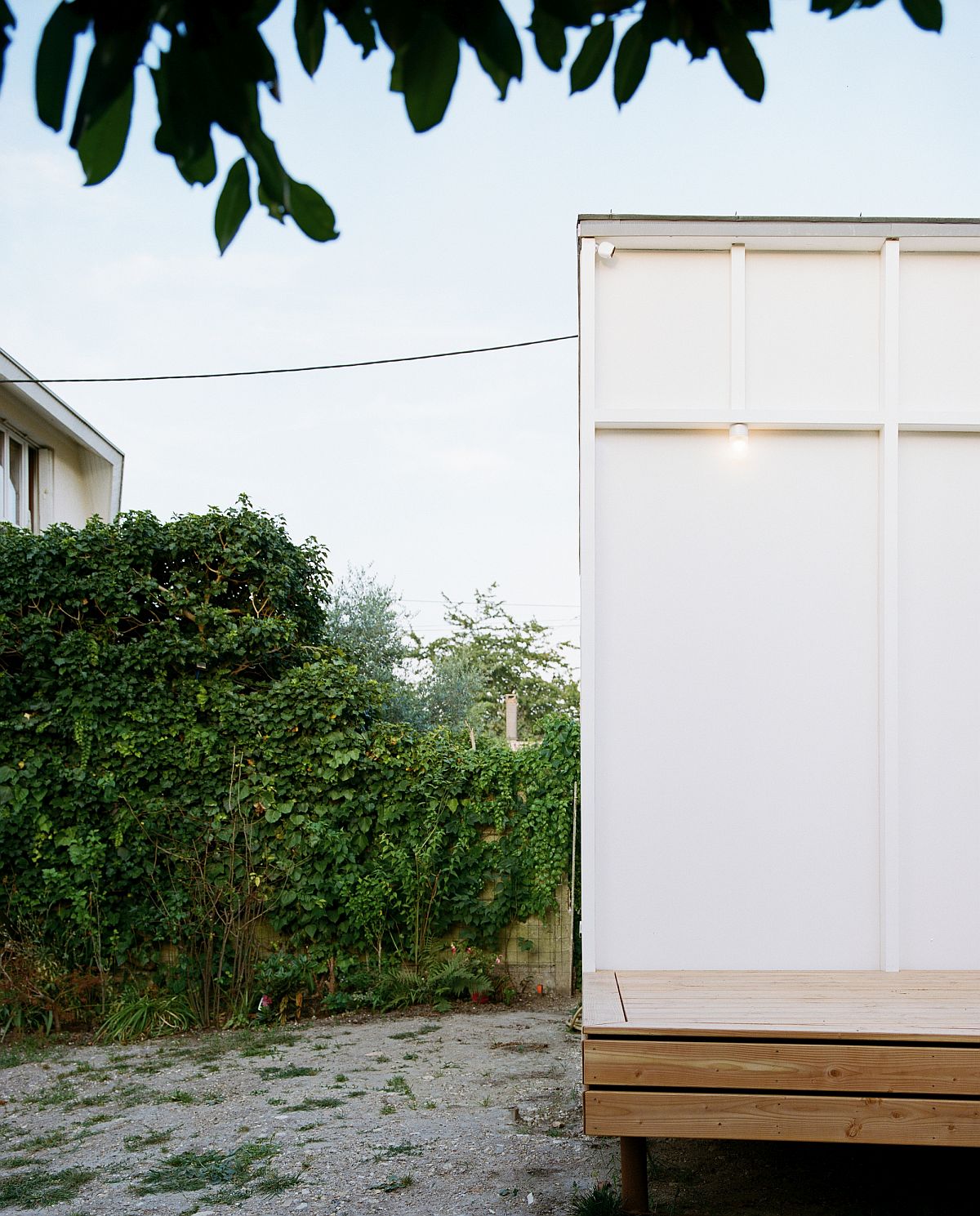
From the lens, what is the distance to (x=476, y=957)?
6078 mm

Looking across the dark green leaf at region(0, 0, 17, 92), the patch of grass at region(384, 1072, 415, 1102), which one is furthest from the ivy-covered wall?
the dark green leaf at region(0, 0, 17, 92)

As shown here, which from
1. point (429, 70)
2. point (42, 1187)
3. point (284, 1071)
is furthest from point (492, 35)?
point (284, 1071)

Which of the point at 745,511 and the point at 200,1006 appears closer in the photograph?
the point at 745,511

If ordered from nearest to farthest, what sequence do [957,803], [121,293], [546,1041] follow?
[957,803] → [546,1041] → [121,293]

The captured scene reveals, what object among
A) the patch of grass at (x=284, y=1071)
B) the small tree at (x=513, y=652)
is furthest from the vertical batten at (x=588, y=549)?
the small tree at (x=513, y=652)

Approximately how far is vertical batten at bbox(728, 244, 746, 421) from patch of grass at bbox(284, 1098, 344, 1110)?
10.8ft

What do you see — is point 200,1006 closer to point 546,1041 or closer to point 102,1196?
point 546,1041

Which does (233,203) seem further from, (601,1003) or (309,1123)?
(309,1123)

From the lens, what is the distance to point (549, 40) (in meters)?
1.15

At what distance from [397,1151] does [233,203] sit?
3502 millimetres

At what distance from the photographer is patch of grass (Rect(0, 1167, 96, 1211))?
322 cm

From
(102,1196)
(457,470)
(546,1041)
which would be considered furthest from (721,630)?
(457,470)

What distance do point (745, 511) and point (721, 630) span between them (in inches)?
19.9

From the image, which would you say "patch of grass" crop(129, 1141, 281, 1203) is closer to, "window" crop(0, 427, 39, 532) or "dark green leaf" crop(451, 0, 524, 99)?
"dark green leaf" crop(451, 0, 524, 99)
